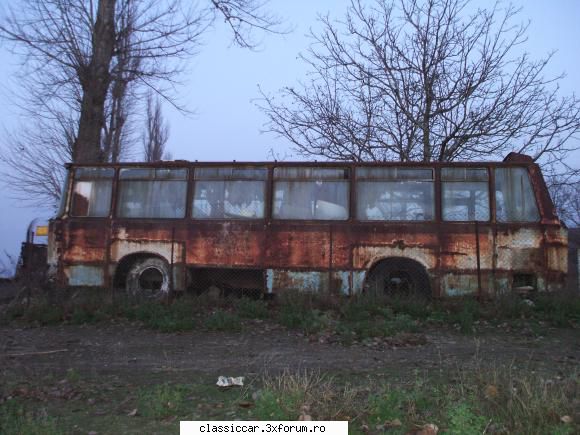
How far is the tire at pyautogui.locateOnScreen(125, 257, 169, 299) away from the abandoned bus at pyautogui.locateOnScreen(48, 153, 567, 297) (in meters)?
0.02

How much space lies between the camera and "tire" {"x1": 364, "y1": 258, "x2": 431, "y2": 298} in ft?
29.9

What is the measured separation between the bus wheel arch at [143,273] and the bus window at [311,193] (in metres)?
2.37

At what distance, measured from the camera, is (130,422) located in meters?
4.12

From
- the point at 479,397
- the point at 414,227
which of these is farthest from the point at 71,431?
the point at 414,227

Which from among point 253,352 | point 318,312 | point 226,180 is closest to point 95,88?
point 226,180

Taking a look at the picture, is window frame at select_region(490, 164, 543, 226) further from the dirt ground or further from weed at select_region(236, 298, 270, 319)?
weed at select_region(236, 298, 270, 319)

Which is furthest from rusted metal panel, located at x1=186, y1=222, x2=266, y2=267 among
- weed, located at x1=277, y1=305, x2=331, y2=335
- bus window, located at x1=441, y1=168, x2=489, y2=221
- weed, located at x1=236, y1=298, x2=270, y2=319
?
bus window, located at x1=441, y1=168, x2=489, y2=221

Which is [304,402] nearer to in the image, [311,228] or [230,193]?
[311,228]

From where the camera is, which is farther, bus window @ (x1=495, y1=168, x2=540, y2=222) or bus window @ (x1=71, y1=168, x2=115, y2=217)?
bus window @ (x1=71, y1=168, x2=115, y2=217)

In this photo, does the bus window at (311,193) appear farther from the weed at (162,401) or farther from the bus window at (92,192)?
the weed at (162,401)

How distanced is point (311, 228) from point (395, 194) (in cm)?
156

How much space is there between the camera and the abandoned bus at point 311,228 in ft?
29.3

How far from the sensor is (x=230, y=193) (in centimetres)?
981

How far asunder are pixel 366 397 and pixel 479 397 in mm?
888
